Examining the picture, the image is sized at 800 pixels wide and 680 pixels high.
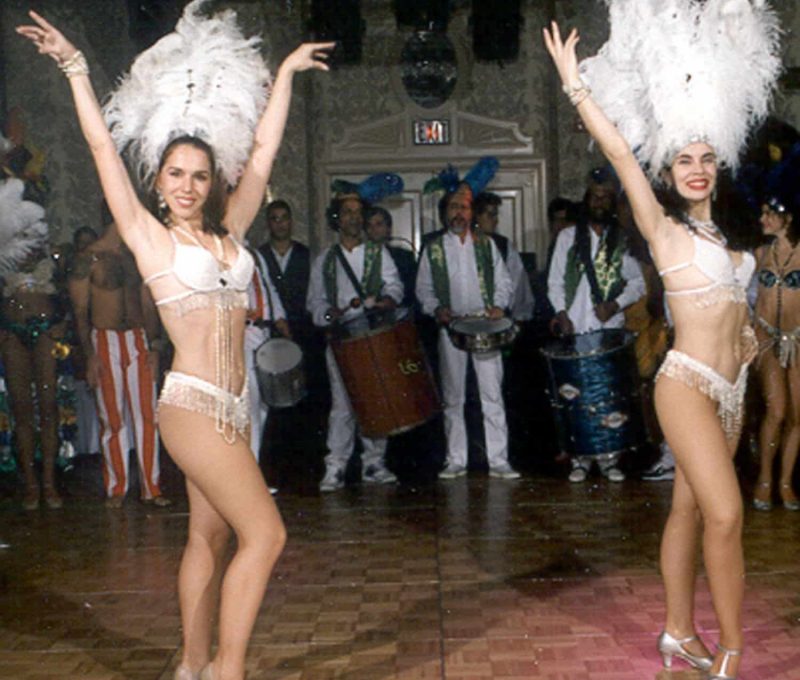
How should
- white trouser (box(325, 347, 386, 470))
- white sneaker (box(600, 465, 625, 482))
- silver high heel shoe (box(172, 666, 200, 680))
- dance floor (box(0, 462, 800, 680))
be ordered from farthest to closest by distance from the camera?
white trouser (box(325, 347, 386, 470))
white sneaker (box(600, 465, 625, 482))
dance floor (box(0, 462, 800, 680))
silver high heel shoe (box(172, 666, 200, 680))

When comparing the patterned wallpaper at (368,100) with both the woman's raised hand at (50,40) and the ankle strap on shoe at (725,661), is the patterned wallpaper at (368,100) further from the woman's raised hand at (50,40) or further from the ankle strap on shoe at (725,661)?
the ankle strap on shoe at (725,661)

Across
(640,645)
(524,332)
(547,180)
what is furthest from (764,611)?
(547,180)

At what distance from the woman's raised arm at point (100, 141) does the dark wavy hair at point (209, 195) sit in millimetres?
185

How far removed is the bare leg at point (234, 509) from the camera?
132 inches

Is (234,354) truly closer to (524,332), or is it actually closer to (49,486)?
(49,486)

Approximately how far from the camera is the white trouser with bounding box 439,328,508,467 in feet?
24.2

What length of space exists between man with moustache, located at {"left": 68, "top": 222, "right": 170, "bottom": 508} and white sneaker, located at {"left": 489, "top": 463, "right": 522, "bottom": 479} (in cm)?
198

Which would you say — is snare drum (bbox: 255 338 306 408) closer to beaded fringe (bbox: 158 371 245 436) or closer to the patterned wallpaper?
beaded fringe (bbox: 158 371 245 436)

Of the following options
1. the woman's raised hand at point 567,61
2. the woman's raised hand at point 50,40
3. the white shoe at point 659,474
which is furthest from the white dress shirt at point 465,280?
the woman's raised hand at point 50,40

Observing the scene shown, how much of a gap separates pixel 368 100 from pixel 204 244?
771cm

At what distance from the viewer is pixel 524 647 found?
162 inches

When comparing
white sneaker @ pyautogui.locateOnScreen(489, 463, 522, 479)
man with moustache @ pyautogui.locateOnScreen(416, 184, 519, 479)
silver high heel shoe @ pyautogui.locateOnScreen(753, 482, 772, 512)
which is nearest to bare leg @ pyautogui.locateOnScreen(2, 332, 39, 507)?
man with moustache @ pyautogui.locateOnScreen(416, 184, 519, 479)

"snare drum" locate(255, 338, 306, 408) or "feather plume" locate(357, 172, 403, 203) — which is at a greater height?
"feather plume" locate(357, 172, 403, 203)

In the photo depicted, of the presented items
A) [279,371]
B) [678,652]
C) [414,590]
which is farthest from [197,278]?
[279,371]
